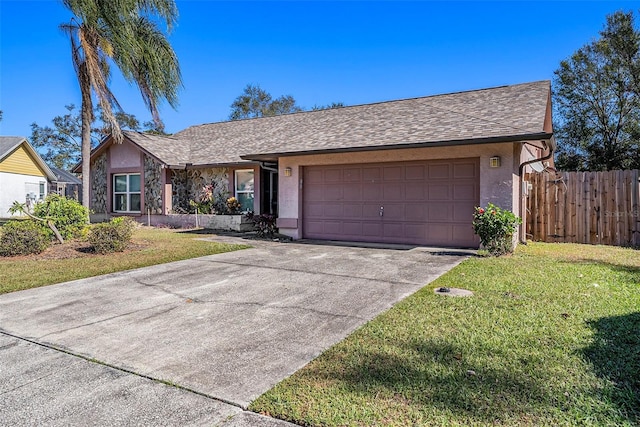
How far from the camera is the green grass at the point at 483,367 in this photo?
2594mm

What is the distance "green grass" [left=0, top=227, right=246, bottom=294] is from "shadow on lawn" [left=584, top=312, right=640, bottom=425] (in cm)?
767

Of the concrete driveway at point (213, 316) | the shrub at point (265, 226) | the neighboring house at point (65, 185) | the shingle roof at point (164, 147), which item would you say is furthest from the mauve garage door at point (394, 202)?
the neighboring house at point (65, 185)

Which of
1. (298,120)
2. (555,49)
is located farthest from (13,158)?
(555,49)

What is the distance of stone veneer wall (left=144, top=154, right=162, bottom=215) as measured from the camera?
16.8m

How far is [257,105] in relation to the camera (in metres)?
42.5

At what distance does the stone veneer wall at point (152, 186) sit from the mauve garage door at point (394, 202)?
7804 millimetres

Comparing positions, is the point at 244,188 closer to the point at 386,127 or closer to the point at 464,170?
the point at 386,127

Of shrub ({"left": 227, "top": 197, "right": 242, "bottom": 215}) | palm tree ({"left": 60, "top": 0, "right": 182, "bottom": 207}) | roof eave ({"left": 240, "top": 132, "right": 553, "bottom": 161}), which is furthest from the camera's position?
shrub ({"left": 227, "top": 197, "right": 242, "bottom": 215})

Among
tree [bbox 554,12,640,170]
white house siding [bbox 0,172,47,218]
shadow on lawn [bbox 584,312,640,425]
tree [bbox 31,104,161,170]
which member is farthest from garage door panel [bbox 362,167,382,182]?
tree [bbox 31,104,161,170]

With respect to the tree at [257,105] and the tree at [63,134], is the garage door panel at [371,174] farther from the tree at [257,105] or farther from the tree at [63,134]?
the tree at [63,134]

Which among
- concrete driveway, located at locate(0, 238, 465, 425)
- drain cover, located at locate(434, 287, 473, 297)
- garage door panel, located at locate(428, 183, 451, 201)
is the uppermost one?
garage door panel, located at locate(428, 183, 451, 201)

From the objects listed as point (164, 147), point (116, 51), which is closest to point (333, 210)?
point (164, 147)

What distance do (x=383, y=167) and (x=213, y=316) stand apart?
24.5 feet

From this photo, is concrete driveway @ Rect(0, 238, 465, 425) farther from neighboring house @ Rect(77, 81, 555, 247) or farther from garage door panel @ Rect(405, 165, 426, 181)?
garage door panel @ Rect(405, 165, 426, 181)
